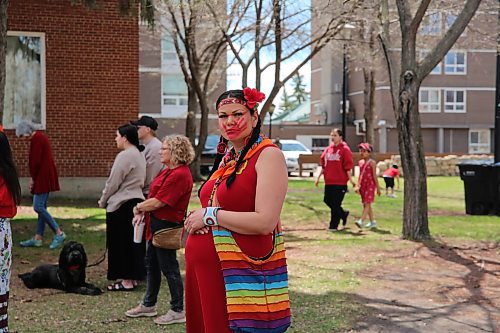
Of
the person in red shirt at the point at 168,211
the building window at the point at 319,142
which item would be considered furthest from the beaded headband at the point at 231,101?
the building window at the point at 319,142

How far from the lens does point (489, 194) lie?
50.4 feet

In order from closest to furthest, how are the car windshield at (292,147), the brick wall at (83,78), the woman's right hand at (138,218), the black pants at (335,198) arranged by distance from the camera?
the woman's right hand at (138,218) < the black pants at (335,198) < the brick wall at (83,78) < the car windshield at (292,147)

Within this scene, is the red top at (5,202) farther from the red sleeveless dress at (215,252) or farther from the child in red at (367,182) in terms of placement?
the child in red at (367,182)

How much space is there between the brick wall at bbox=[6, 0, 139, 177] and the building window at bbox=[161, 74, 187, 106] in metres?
28.8

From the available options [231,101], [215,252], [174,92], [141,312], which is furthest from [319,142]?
[215,252]

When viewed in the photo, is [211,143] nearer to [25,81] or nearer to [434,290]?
[25,81]

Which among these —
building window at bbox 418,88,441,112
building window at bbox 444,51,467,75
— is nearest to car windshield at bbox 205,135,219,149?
building window at bbox 418,88,441,112

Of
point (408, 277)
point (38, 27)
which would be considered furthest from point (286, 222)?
point (38, 27)

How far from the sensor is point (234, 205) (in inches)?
138

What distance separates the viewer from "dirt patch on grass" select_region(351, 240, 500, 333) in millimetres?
6633

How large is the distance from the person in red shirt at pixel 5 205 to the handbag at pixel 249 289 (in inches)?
87.1

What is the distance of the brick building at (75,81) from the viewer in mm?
16203

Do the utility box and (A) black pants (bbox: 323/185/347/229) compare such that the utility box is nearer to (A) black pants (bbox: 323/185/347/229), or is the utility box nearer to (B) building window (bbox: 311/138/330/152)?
A: (A) black pants (bbox: 323/185/347/229)

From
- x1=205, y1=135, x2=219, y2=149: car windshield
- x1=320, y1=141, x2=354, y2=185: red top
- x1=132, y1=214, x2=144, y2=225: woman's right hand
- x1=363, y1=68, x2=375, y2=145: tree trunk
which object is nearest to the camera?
x1=132, y1=214, x2=144, y2=225: woman's right hand
